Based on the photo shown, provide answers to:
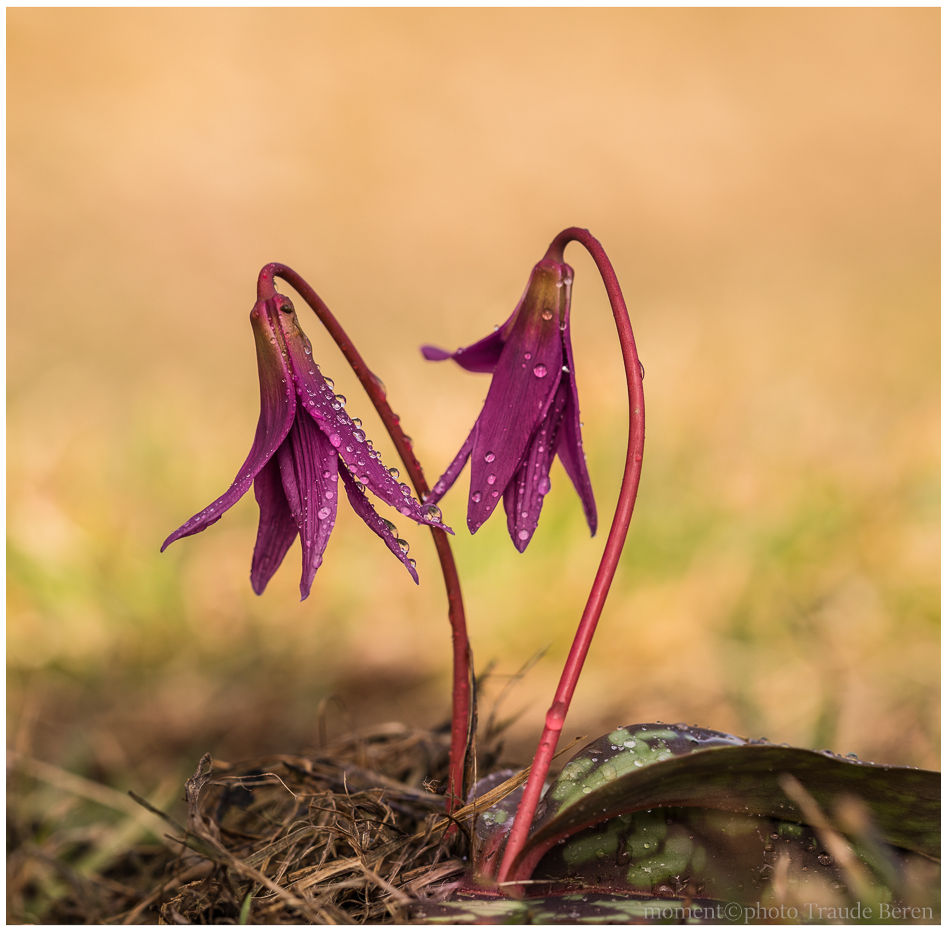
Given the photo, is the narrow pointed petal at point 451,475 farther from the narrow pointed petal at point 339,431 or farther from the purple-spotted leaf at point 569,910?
the purple-spotted leaf at point 569,910

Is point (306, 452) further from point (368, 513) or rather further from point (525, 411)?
point (525, 411)

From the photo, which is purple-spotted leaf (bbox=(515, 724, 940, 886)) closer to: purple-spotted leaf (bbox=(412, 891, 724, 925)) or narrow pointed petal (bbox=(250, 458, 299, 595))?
purple-spotted leaf (bbox=(412, 891, 724, 925))

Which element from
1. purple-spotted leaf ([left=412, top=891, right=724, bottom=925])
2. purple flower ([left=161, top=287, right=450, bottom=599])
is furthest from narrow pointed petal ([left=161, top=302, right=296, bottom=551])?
purple-spotted leaf ([left=412, top=891, right=724, bottom=925])

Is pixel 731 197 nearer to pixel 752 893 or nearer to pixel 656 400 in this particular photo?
pixel 656 400

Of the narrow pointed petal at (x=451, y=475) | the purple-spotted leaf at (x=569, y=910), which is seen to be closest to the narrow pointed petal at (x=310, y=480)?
the narrow pointed petal at (x=451, y=475)

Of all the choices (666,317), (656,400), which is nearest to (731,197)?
(666,317)

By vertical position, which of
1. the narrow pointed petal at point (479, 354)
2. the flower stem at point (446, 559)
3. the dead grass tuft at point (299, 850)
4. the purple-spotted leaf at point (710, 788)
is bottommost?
the dead grass tuft at point (299, 850)
